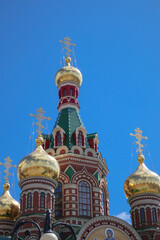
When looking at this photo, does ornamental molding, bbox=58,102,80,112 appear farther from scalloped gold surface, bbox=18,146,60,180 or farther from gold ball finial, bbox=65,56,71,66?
scalloped gold surface, bbox=18,146,60,180

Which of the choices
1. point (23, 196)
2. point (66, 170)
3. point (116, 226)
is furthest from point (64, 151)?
point (116, 226)

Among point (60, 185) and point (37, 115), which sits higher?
point (37, 115)

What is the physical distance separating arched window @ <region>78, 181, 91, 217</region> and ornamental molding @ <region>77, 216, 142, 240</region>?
2.73 metres

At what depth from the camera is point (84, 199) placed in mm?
21250

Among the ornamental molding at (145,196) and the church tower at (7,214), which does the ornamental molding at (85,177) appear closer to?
the ornamental molding at (145,196)

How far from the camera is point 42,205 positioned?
18.8 metres

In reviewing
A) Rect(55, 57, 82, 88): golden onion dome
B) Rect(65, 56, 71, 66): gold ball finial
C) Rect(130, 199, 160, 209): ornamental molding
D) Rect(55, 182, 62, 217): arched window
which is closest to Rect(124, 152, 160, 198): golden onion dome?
Rect(130, 199, 160, 209): ornamental molding

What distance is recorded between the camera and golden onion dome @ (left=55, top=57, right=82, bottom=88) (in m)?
26.2

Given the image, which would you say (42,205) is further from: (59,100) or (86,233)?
(59,100)

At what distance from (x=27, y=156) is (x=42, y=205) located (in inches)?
102

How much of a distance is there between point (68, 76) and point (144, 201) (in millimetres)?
9749

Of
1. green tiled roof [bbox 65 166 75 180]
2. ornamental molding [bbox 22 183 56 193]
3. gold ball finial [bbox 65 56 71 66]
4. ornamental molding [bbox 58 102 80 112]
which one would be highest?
gold ball finial [bbox 65 56 71 66]

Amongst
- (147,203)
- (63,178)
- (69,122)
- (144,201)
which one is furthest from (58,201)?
(69,122)

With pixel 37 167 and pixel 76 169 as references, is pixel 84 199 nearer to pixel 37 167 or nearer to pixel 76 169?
pixel 76 169
